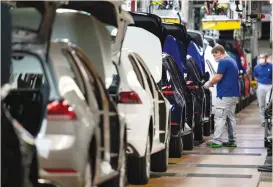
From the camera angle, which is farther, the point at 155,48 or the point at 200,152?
the point at 200,152

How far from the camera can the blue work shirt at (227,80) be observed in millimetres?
15758

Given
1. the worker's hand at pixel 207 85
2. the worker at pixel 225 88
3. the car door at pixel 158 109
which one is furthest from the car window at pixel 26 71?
the worker's hand at pixel 207 85

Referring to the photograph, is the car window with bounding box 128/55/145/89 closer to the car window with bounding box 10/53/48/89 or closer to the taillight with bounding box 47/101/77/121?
the car window with bounding box 10/53/48/89

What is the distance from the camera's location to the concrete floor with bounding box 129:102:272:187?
37.5ft

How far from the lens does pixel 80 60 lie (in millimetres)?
8289

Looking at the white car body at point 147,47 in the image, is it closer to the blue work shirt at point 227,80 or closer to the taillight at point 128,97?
the taillight at point 128,97

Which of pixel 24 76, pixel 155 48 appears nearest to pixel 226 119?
pixel 155 48

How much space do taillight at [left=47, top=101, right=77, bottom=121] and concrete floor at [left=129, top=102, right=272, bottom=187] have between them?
3.98m

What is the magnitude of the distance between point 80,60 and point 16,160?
1797mm

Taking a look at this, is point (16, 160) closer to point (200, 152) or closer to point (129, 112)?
point (129, 112)

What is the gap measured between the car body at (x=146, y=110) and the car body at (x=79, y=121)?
91 cm

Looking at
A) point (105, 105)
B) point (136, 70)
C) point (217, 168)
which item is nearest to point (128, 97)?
point (136, 70)

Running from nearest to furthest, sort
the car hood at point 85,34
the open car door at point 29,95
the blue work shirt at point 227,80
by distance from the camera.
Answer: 1. the open car door at point 29,95
2. the car hood at point 85,34
3. the blue work shirt at point 227,80

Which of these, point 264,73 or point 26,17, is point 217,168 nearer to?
point 26,17
